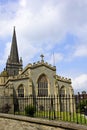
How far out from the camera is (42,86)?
47.6 meters

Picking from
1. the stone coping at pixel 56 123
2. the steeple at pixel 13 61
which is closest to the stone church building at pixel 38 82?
the steeple at pixel 13 61

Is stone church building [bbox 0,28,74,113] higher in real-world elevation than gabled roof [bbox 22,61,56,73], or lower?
lower

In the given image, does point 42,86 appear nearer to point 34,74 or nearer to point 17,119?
point 34,74

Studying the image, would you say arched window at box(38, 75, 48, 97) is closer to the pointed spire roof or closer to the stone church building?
the stone church building

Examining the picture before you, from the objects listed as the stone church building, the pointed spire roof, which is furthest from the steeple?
the stone church building

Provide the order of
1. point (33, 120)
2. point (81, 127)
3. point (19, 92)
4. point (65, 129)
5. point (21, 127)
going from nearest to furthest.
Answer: point (81, 127)
point (65, 129)
point (33, 120)
point (21, 127)
point (19, 92)

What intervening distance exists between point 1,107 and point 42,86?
29.6 metres

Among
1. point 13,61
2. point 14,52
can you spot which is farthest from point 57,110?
point 13,61

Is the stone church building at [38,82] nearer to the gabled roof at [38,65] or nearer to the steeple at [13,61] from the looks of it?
the gabled roof at [38,65]

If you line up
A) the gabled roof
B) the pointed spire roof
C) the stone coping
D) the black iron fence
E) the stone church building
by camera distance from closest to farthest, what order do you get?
1. the stone coping
2. the black iron fence
3. the stone church building
4. the gabled roof
5. the pointed spire roof

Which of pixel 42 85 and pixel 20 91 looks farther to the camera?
pixel 42 85

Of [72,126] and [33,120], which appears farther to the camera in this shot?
[33,120]

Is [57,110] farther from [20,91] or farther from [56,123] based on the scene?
[20,91]

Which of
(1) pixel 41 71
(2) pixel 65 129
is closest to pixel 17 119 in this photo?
(2) pixel 65 129
